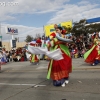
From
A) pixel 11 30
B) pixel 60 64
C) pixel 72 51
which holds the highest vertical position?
pixel 11 30

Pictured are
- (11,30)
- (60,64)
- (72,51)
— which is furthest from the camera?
(11,30)

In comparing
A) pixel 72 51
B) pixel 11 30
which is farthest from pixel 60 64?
pixel 11 30

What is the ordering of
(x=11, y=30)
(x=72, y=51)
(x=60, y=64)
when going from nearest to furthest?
1. (x=60, y=64)
2. (x=72, y=51)
3. (x=11, y=30)

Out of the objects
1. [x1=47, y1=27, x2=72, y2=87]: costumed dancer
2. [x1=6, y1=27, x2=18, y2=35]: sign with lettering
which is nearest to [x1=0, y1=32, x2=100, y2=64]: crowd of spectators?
[x1=47, y1=27, x2=72, y2=87]: costumed dancer

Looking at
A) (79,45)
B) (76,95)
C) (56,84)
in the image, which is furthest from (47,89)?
(79,45)

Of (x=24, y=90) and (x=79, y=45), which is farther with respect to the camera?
(x=79, y=45)

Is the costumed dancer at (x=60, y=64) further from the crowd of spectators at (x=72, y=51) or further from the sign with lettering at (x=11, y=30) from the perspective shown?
the sign with lettering at (x=11, y=30)

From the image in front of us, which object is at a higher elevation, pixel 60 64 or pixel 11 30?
pixel 11 30

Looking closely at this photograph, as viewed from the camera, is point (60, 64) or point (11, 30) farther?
point (11, 30)

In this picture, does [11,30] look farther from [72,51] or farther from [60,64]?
[60,64]

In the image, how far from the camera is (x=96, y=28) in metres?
34.6

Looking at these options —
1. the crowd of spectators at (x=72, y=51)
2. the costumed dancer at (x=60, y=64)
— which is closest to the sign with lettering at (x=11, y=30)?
the crowd of spectators at (x=72, y=51)

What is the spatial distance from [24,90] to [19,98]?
923mm

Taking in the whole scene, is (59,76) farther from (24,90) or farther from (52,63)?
(24,90)
